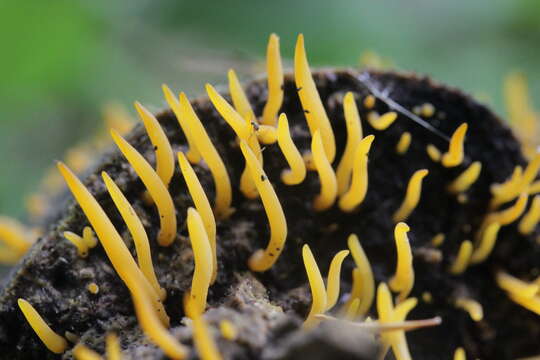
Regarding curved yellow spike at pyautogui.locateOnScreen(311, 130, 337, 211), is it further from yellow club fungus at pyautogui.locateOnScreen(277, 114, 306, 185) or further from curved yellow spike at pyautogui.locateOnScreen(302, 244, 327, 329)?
curved yellow spike at pyautogui.locateOnScreen(302, 244, 327, 329)

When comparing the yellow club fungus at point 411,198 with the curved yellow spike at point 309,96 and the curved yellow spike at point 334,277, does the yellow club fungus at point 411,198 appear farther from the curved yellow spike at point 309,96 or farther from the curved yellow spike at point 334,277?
the curved yellow spike at point 334,277

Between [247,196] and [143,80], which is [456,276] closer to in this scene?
[247,196]

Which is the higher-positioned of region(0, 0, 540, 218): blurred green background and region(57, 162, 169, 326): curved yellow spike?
region(0, 0, 540, 218): blurred green background

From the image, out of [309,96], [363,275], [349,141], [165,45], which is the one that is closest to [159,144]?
[309,96]

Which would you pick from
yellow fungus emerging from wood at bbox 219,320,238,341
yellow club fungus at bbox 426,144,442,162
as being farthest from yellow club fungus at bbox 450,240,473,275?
yellow fungus emerging from wood at bbox 219,320,238,341

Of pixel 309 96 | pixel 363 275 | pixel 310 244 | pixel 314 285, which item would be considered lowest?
pixel 314 285

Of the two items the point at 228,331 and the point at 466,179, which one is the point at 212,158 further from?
the point at 466,179
